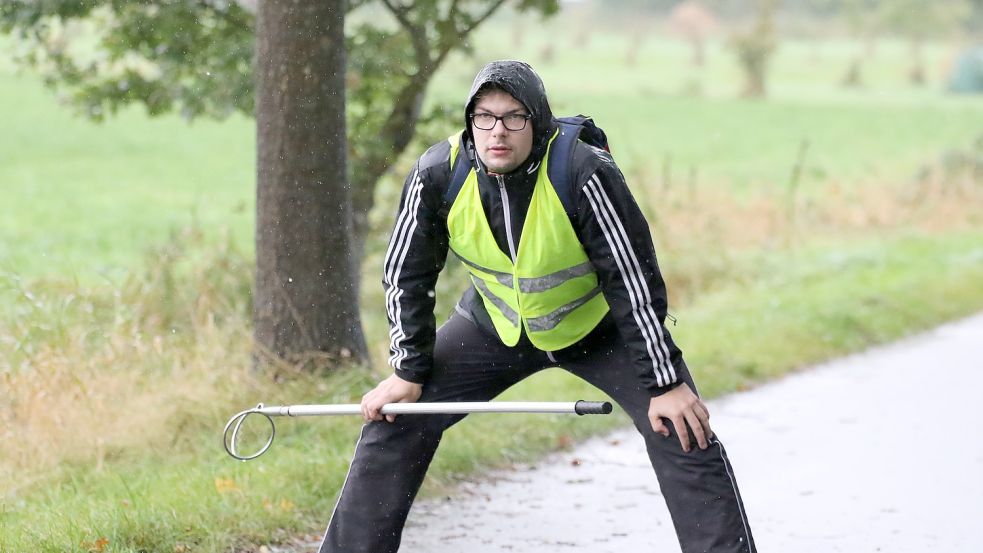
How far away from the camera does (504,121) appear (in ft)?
13.0

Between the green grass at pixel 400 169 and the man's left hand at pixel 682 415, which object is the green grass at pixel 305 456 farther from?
the man's left hand at pixel 682 415

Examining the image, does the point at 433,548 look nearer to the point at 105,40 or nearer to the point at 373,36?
the point at 373,36

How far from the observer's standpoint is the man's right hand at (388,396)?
164 inches

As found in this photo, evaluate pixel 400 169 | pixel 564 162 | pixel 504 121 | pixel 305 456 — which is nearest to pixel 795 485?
pixel 305 456

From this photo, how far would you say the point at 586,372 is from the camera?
436cm

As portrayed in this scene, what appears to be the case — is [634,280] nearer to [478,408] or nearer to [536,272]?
[536,272]

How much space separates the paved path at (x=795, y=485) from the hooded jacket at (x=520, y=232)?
4.94 feet

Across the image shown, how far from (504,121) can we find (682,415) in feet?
3.20

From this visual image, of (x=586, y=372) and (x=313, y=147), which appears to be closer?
(x=586, y=372)

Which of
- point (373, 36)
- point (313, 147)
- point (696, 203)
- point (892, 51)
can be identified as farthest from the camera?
point (892, 51)

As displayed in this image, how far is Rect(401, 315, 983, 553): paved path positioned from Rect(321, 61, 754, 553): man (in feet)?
4.24

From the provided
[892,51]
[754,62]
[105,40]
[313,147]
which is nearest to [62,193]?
[105,40]

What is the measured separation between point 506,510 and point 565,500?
33 centimetres

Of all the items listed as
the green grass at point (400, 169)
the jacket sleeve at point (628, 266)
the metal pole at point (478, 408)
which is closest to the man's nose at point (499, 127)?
the jacket sleeve at point (628, 266)
